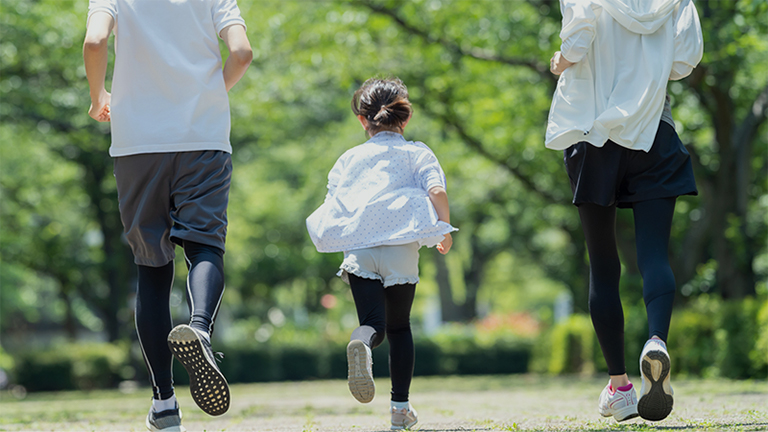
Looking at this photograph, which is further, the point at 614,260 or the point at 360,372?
the point at 614,260

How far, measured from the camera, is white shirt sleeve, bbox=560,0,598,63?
3471mm

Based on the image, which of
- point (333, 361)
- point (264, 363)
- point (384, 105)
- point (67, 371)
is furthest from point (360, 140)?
point (384, 105)

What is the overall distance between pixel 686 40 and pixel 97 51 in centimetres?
256

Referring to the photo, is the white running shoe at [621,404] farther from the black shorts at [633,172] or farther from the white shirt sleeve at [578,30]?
the white shirt sleeve at [578,30]

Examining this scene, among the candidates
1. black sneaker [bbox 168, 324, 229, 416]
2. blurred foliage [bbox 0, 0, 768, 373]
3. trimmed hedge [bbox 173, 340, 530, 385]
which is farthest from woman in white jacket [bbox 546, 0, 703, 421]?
trimmed hedge [bbox 173, 340, 530, 385]

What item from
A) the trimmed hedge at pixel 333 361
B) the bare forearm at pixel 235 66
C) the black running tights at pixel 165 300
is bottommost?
the trimmed hedge at pixel 333 361

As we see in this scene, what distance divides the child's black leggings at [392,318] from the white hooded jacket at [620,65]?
105 cm

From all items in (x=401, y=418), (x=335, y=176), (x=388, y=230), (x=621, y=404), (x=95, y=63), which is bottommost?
(x=401, y=418)

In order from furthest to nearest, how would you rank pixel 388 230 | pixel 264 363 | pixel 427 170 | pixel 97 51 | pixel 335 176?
1. pixel 264 363
2. pixel 335 176
3. pixel 427 170
4. pixel 388 230
5. pixel 97 51

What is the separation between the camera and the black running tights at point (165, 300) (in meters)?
3.18

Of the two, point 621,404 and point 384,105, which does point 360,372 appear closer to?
point 621,404

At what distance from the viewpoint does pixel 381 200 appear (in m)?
3.75

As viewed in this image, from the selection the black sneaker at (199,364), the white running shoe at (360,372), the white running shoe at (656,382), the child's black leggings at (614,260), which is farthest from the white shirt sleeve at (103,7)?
the white running shoe at (656,382)

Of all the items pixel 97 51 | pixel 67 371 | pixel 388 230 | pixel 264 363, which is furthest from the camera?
pixel 264 363
